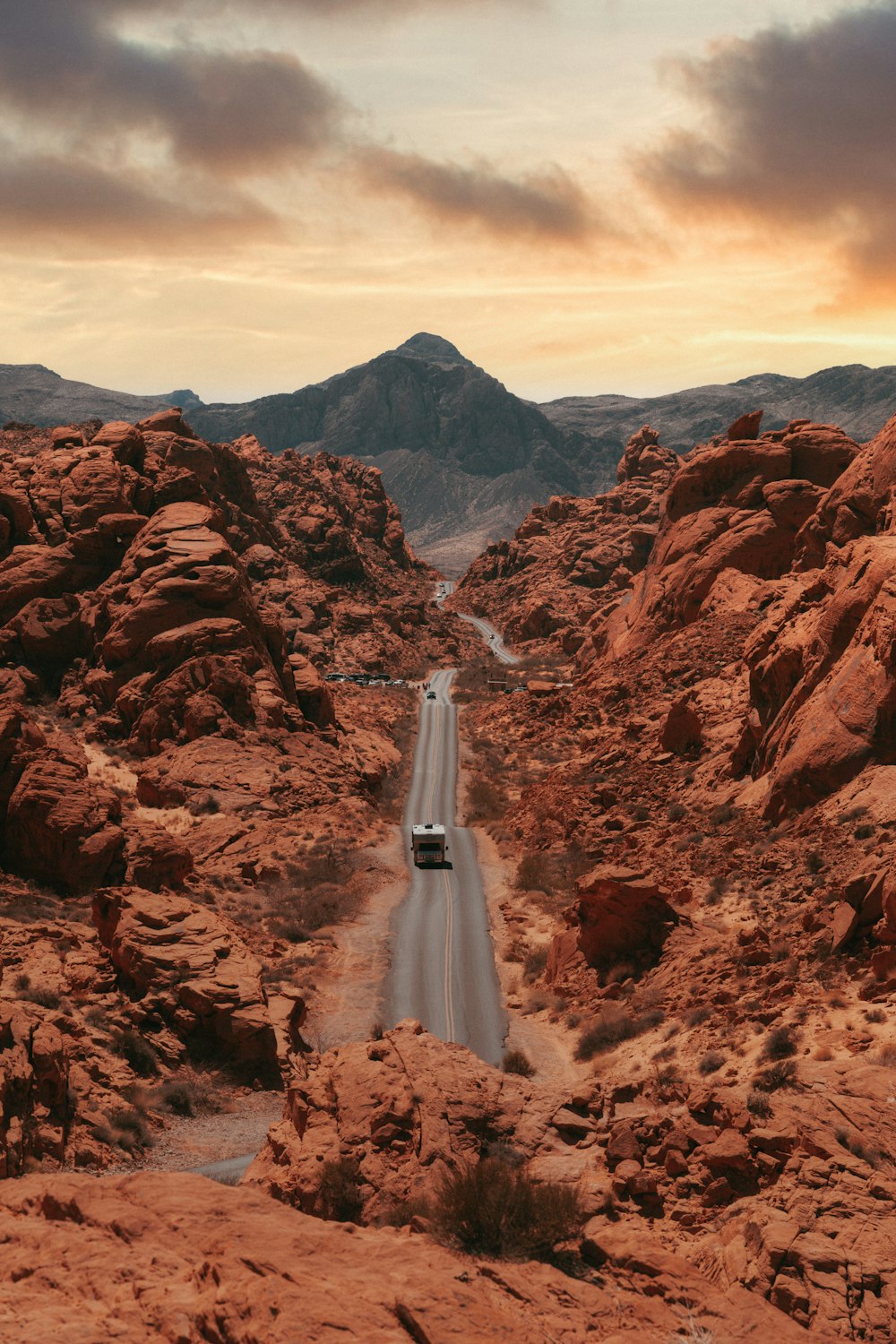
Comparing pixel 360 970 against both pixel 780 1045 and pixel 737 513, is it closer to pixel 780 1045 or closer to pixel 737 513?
pixel 780 1045

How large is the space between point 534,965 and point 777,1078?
20.2m

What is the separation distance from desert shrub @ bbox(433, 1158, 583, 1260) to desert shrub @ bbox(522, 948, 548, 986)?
77.2 ft

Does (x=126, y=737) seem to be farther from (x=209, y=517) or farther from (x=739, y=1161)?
(x=739, y=1161)

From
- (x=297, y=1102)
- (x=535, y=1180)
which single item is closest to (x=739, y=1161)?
(x=535, y=1180)

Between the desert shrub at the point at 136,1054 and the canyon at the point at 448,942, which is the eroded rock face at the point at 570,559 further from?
the desert shrub at the point at 136,1054

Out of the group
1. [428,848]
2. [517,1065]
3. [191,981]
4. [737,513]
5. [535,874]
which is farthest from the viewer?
[737,513]

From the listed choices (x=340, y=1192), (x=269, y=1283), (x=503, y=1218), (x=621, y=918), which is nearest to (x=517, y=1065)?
(x=621, y=918)

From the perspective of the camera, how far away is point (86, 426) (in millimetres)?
91188

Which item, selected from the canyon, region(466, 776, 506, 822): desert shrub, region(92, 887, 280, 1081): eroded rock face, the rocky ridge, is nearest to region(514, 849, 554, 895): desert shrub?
the canyon

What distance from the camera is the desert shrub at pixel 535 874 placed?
1758 inches

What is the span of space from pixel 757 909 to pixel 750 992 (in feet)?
15.8

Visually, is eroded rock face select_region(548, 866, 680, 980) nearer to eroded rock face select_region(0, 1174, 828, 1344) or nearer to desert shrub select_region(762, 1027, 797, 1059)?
desert shrub select_region(762, 1027, 797, 1059)

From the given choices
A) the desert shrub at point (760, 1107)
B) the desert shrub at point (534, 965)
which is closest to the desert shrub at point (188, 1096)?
the desert shrub at point (760, 1107)

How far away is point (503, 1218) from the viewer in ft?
40.0
